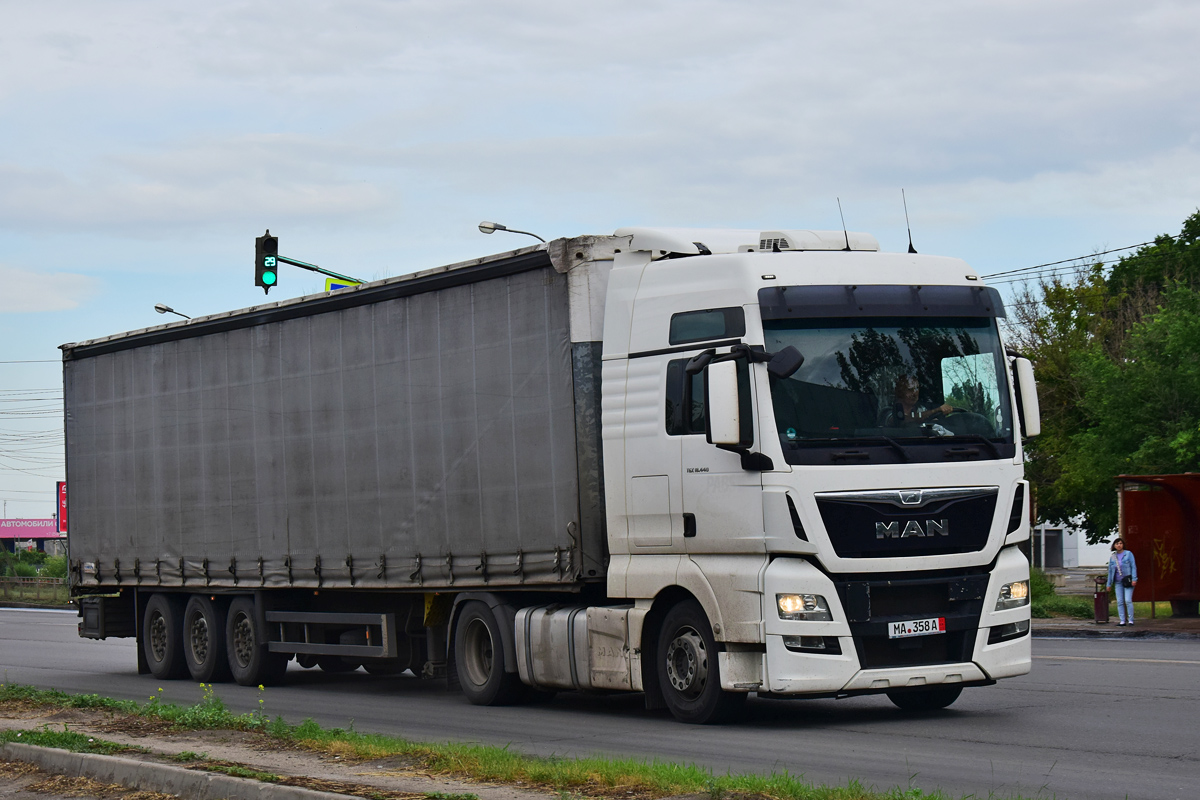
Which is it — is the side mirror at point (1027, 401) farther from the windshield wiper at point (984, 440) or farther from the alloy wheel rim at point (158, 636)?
the alloy wheel rim at point (158, 636)

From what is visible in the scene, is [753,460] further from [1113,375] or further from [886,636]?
[1113,375]

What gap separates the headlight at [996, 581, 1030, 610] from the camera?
1197 cm

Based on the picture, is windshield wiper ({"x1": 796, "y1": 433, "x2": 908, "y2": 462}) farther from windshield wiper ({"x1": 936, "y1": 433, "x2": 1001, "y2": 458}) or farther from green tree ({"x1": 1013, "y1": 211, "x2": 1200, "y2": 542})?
green tree ({"x1": 1013, "y1": 211, "x2": 1200, "y2": 542})

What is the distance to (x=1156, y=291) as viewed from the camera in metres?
49.3

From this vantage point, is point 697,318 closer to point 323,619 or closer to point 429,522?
point 429,522

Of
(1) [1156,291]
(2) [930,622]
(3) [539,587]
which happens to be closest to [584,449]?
(3) [539,587]

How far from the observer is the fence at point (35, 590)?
5478 cm

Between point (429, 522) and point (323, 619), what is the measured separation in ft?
7.94

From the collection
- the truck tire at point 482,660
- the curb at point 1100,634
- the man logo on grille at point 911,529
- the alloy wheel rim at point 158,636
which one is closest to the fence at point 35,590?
the alloy wheel rim at point 158,636

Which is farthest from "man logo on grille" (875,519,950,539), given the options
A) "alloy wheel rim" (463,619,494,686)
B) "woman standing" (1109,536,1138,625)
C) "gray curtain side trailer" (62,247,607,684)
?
"woman standing" (1109,536,1138,625)

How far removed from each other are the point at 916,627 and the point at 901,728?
820 millimetres

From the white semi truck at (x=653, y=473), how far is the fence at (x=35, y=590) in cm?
4043

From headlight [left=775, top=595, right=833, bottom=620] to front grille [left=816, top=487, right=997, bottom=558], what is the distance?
39cm

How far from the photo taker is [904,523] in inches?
452
